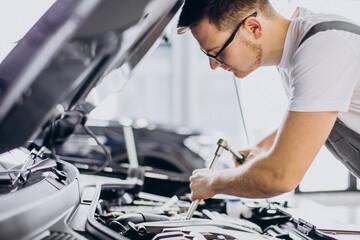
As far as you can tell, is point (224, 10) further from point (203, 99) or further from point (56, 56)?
point (203, 99)

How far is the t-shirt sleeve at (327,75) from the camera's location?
104 centimetres

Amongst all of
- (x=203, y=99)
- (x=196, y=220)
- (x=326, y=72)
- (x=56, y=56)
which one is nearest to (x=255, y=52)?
(x=326, y=72)

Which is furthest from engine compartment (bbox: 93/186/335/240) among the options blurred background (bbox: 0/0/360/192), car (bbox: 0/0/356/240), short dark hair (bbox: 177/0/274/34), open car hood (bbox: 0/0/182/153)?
blurred background (bbox: 0/0/360/192)

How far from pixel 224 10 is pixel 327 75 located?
433 millimetres

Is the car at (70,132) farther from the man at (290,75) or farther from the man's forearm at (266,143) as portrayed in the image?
the man's forearm at (266,143)

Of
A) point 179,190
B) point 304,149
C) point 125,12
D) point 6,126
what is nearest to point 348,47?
point 304,149

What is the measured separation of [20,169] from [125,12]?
1.93ft

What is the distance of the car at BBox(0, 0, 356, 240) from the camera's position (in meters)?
0.80

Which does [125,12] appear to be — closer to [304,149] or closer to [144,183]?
[304,149]

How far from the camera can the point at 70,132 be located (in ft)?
4.79

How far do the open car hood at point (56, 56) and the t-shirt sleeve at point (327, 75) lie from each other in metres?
0.51

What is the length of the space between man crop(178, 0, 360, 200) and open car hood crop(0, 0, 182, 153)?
49 centimetres

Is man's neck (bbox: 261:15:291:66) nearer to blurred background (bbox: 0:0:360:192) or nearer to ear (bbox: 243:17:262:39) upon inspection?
ear (bbox: 243:17:262:39)

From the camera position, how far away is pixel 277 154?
1077 mm
